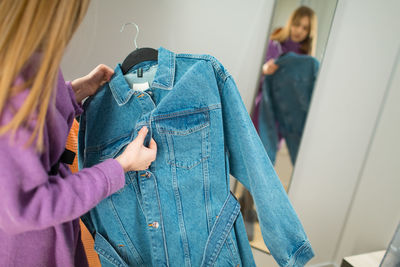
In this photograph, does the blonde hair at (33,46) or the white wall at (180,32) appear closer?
the blonde hair at (33,46)

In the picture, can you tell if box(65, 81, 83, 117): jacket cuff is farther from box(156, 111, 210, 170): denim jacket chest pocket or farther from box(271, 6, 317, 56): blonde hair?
box(271, 6, 317, 56): blonde hair

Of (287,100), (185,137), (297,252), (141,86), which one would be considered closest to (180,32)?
(141,86)

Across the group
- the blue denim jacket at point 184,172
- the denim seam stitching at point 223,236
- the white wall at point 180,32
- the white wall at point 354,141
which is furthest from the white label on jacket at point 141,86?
the white wall at point 354,141

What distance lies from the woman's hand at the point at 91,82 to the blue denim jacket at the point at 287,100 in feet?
2.53

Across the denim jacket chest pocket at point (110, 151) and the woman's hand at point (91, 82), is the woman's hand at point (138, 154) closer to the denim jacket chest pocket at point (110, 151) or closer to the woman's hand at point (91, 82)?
the denim jacket chest pocket at point (110, 151)

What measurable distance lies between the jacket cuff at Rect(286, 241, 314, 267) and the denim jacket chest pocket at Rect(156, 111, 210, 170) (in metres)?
0.36

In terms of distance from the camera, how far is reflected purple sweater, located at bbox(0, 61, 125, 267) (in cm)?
41

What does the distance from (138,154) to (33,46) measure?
0.96 feet

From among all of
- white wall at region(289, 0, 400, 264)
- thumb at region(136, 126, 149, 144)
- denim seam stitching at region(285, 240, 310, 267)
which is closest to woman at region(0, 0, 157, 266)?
thumb at region(136, 126, 149, 144)

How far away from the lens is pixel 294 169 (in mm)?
1522

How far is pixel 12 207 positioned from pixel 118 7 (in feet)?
2.53

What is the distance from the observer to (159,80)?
0.68 m

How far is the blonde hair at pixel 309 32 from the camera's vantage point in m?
1.20

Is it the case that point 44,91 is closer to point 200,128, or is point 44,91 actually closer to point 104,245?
point 200,128
